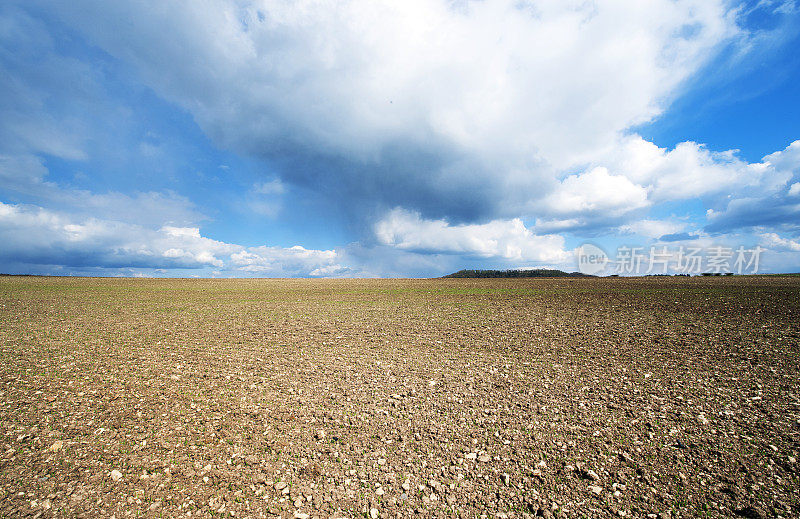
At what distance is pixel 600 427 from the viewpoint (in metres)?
6.88

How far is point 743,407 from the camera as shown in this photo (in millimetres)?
7656

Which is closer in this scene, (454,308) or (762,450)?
(762,450)

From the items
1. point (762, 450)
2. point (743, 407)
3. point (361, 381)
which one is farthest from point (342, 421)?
point (743, 407)

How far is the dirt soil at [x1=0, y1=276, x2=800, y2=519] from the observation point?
5086 mm

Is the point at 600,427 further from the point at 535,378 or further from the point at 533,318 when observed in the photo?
the point at 533,318

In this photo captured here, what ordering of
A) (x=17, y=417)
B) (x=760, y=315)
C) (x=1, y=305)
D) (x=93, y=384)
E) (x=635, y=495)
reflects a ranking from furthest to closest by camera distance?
(x=1, y=305) < (x=760, y=315) < (x=93, y=384) < (x=17, y=417) < (x=635, y=495)

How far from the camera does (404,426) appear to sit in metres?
7.00

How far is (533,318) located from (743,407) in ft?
35.4

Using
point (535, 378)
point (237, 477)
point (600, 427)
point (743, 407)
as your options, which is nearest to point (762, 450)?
point (743, 407)

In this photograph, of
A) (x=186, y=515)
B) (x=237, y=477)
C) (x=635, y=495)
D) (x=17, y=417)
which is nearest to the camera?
(x=186, y=515)

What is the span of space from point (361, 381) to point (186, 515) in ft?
16.5

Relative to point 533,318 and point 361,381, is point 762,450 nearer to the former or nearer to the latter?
point 361,381

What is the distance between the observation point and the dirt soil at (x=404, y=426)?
5086 mm

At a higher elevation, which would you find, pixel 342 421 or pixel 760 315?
pixel 760 315
